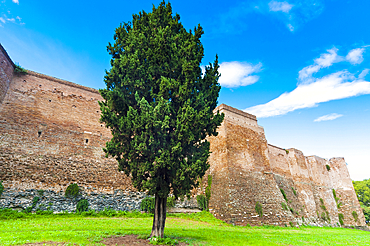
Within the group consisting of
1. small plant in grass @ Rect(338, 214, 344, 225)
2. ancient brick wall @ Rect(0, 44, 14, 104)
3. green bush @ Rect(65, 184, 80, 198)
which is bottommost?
small plant in grass @ Rect(338, 214, 344, 225)

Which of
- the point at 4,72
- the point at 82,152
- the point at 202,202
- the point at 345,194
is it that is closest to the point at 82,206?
the point at 82,152

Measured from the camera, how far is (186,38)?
8578 mm

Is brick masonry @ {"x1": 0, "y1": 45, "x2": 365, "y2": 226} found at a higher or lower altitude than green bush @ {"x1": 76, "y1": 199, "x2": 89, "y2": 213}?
higher

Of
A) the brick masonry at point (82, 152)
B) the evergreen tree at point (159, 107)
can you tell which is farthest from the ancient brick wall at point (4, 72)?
the evergreen tree at point (159, 107)

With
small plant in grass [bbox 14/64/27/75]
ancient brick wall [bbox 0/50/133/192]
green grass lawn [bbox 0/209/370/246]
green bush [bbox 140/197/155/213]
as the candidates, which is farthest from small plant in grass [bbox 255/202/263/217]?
small plant in grass [bbox 14/64/27/75]

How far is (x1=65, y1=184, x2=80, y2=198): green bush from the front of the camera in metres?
12.3

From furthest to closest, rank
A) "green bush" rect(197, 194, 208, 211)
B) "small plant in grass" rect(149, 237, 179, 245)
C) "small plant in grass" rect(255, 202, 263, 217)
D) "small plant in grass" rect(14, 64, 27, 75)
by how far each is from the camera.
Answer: "green bush" rect(197, 194, 208, 211) → "small plant in grass" rect(255, 202, 263, 217) → "small plant in grass" rect(14, 64, 27, 75) → "small plant in grass" rect(149, 237, 179, 245)

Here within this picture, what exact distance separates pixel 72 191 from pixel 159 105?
384 inches

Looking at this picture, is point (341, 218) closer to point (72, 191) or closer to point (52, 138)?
point (72, 191)

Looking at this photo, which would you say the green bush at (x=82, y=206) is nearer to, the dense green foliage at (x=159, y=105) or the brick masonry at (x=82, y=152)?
the brick masonry at (x=82, y=152)

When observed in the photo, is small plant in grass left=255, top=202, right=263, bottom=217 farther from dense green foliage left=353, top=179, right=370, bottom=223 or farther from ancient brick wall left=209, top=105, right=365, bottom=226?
dense green foliage left=353, top=179, right=370, bottom=223

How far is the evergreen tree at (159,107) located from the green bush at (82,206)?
727 cm

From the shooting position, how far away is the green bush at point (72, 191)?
483 inches

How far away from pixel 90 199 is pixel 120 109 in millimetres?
8669
